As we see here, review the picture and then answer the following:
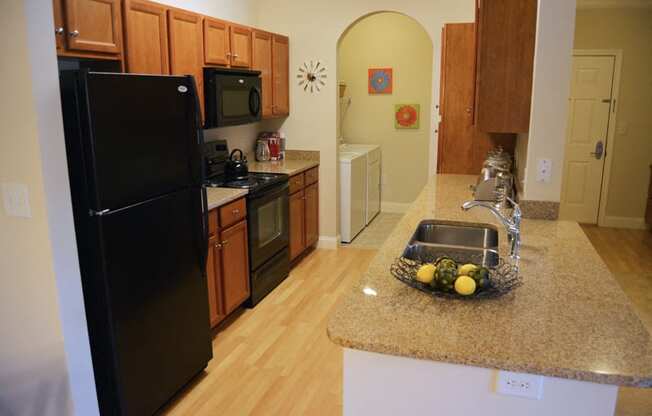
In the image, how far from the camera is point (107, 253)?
2.09 m

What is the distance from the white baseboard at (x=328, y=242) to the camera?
5238mm

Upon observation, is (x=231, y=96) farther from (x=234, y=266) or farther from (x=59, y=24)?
(x=59, y=24)

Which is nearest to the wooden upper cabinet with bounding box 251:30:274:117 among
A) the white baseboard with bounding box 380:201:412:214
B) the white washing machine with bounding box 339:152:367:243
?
the white washing machine with bounding box 339:152:367:243

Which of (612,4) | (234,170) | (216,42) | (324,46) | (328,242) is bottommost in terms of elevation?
(328,242)

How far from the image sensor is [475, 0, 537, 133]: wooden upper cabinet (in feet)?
8.68

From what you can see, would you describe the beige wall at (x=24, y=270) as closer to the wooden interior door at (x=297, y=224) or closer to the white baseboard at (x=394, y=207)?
the wooden interior door at (x=297, y=224)

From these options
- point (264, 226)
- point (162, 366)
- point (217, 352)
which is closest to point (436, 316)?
point (162, 366)

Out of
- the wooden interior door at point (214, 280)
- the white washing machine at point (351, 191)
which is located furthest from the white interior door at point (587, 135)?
the wooden interior door at point (214, 280)

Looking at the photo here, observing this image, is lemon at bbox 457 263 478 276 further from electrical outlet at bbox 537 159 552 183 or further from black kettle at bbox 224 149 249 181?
black kettle at bbox 224 149 249 181

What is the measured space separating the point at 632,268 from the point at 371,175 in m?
2.81

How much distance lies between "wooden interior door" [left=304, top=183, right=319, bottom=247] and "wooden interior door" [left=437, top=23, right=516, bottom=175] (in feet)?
4.25

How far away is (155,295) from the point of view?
2.36 meters

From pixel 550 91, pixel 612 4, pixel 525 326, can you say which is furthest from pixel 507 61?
pixel 612 4

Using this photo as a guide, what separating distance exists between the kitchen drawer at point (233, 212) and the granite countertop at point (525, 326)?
147cm
